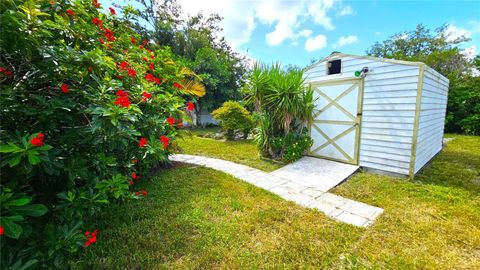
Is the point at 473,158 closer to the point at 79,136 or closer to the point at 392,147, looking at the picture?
the point at 392,147

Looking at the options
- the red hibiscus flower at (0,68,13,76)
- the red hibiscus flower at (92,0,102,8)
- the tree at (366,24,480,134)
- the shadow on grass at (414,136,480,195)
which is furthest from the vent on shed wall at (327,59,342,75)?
the tree at (366,24,480,134)

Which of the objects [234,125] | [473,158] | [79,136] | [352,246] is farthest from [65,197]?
[473,158]

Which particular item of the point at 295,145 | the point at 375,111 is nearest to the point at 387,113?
the point at 375,111

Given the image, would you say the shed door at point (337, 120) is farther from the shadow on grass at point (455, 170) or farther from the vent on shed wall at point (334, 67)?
the shadow on grass at point (455, 170)

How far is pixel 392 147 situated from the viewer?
13.1 ft

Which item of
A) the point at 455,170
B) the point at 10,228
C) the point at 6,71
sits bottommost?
the point at 455,170

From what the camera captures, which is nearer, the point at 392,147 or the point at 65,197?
the point at 65,197

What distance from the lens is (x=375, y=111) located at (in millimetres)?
4137

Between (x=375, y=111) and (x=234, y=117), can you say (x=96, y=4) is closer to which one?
(x=375, y=111)

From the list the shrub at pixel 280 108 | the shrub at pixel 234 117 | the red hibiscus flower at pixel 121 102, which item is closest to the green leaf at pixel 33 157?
the red hibiscus flower at pixel 121 102

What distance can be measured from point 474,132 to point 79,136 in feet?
48.9

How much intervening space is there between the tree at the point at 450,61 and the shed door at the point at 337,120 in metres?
9.82

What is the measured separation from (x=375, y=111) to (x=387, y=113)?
0.21m

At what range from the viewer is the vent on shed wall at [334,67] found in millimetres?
4672
